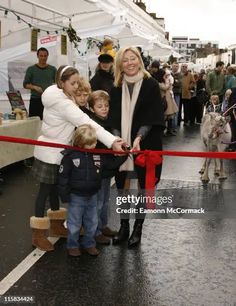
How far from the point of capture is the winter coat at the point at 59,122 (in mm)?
4082

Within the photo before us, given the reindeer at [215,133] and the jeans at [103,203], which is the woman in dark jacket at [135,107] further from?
the reindeer at [215,133]

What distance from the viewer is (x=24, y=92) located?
1039cm

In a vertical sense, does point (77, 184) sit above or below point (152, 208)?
above

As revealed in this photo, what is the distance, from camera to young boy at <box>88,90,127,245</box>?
4.32 m

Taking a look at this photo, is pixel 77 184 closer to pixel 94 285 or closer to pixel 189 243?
pixel 94 285

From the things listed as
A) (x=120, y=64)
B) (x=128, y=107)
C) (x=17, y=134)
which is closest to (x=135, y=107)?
(x=128, y=107)

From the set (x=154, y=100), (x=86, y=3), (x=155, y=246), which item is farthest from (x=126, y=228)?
(x=86, y=3)

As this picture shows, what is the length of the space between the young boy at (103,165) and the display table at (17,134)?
2.88 metres

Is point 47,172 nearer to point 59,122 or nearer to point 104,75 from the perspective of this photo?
point 59,122

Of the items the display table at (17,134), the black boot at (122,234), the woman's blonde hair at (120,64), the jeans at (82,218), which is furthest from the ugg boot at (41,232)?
the display table at (17,134)

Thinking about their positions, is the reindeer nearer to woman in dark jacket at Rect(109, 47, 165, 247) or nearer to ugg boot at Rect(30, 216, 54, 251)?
woman in dark jacket at Rect(109, 47, 165, 247)

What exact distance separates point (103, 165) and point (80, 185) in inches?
12.3

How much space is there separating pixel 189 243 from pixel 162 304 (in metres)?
1.38

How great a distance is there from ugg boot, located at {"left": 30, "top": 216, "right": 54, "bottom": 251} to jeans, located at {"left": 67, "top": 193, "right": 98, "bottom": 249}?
0.24 m
